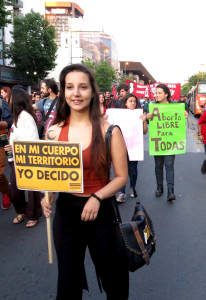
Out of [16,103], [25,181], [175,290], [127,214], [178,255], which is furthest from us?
[127,214]

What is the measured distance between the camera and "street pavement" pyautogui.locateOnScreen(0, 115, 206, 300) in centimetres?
296

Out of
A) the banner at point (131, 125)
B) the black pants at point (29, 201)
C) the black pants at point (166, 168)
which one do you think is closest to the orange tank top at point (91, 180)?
the black pants at point (29, 201)

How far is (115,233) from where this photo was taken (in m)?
2.10

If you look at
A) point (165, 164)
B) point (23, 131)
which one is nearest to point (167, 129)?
point (165, 164)

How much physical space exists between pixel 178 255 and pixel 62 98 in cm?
224

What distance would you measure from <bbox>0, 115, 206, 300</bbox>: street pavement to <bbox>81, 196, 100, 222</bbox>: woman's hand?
1.29 metres

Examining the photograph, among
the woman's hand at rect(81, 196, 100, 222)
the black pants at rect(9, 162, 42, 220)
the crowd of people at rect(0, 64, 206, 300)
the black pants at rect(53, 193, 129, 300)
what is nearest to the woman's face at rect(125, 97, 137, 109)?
the black pants at rect(9, 162, 42, 220)

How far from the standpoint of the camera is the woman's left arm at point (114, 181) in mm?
1917

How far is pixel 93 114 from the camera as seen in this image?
7.02ft

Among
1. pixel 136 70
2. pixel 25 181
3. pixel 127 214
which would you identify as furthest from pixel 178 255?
pixel 136 70

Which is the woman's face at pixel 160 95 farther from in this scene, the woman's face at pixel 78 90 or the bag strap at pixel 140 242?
the bag strap at pixel 140 242

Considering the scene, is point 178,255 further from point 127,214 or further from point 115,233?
point 115,233

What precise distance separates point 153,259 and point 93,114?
2.02 m

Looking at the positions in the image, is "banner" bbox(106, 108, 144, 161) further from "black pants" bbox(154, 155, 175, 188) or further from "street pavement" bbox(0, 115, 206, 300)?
"street pavement" bbox(0, 115, 206, 300)
